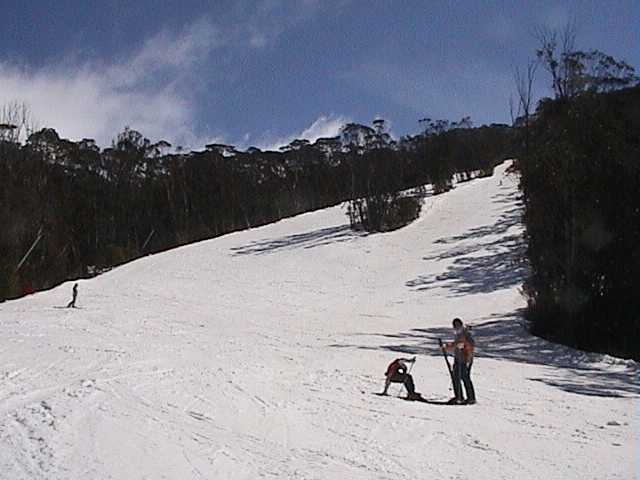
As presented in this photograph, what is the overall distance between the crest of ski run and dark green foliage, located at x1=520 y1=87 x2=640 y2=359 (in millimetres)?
1312

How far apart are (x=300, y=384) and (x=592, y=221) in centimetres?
982

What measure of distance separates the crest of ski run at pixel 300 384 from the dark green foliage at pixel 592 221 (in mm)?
1312

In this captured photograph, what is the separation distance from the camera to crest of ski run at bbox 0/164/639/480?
8.01 meters

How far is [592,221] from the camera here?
18859 mm

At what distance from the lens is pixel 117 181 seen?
57312 millimetres

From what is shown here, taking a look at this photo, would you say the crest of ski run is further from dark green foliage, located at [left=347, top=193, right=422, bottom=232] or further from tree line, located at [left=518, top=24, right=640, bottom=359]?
dark green foliage, located at [left=347, top=193, right=422, bottom=232]

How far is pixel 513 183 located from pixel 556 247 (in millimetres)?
27423

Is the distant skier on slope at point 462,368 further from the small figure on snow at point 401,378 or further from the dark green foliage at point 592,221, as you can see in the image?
the dark green foliage at point 592,221

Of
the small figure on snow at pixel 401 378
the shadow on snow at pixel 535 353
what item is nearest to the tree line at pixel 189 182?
the shadow on snow at pixel 535 353

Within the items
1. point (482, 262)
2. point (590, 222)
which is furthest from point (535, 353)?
point (482, 262)

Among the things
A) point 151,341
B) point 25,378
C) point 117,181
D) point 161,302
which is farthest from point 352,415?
point 117,181

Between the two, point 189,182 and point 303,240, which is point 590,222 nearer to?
point 303,240

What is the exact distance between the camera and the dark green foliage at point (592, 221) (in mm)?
18594

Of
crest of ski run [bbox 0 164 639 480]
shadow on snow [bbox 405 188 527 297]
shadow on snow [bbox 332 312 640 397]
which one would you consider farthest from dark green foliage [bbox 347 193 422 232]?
shadow on snow [bbox 332 312 640 397]
